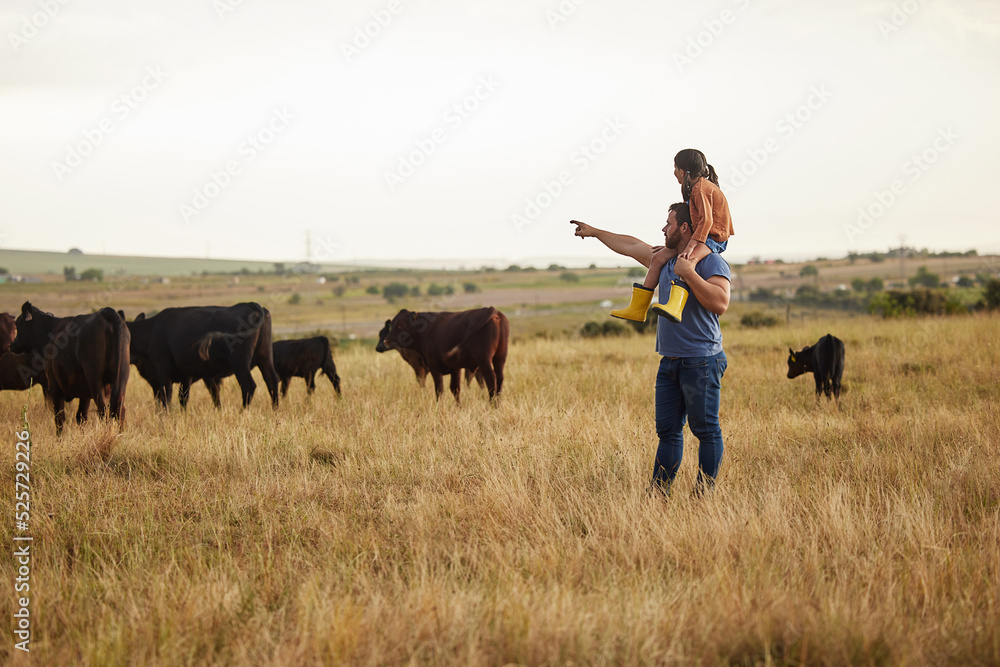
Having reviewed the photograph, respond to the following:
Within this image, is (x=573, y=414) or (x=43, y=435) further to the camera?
(x=573, y=414)

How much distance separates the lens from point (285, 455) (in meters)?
6.66

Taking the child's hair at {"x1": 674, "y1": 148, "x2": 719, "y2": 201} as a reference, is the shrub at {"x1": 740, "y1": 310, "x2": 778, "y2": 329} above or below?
below

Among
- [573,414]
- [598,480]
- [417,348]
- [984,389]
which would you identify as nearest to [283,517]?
[598,480]

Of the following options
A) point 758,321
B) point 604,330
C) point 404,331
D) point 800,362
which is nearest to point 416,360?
point 404,331

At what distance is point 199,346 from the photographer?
973 cm

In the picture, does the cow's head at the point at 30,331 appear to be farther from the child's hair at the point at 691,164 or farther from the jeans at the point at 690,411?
the child's hair at the point at 691,164

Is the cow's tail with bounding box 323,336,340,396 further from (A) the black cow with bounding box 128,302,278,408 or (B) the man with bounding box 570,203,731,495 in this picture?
(B) the man with bounding box 570,203,731,495

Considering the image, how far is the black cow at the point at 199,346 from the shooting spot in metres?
9.95

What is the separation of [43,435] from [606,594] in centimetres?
707

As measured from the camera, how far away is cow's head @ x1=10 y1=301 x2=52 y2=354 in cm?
825

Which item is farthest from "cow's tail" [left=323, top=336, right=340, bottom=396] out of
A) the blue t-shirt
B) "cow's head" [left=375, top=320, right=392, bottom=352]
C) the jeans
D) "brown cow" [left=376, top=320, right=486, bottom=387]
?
the blue t-shirt

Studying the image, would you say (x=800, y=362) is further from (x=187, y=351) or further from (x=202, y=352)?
(x=187, y=351)

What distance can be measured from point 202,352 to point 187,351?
471 millimetres

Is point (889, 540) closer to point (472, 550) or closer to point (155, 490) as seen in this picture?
point (472, 550)
